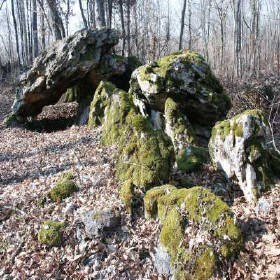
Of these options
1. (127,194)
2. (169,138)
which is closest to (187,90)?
(169,138)

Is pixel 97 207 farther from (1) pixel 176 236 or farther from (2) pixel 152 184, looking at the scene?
(1) pixel 176 236

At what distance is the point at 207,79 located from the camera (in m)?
9.98

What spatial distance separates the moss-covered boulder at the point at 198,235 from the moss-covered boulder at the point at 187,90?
14.7 ft

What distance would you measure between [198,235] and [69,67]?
964cm

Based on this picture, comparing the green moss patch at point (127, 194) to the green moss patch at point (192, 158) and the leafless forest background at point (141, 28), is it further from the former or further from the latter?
the leafless forest background at point (141, 28)

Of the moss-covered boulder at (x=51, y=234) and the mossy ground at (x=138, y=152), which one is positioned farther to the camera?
the mossy ground at (x=138, y=152)

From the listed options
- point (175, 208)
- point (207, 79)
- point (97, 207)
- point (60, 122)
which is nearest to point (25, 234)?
point (97, 207)

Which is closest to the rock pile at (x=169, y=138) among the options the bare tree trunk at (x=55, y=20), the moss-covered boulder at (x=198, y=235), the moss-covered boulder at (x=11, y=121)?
the moss-covered boulder at (x=198, y=235)

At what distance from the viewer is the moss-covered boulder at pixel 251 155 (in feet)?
20.1

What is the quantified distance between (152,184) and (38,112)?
10029mm

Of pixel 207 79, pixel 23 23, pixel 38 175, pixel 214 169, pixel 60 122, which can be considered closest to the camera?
pixel 214 169

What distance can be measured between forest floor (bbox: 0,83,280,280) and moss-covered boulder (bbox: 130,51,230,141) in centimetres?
259

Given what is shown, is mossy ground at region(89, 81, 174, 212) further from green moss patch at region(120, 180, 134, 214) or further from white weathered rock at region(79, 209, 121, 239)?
white weathered rock at region(79, 209, 121, 239)

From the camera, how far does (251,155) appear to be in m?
6.19
